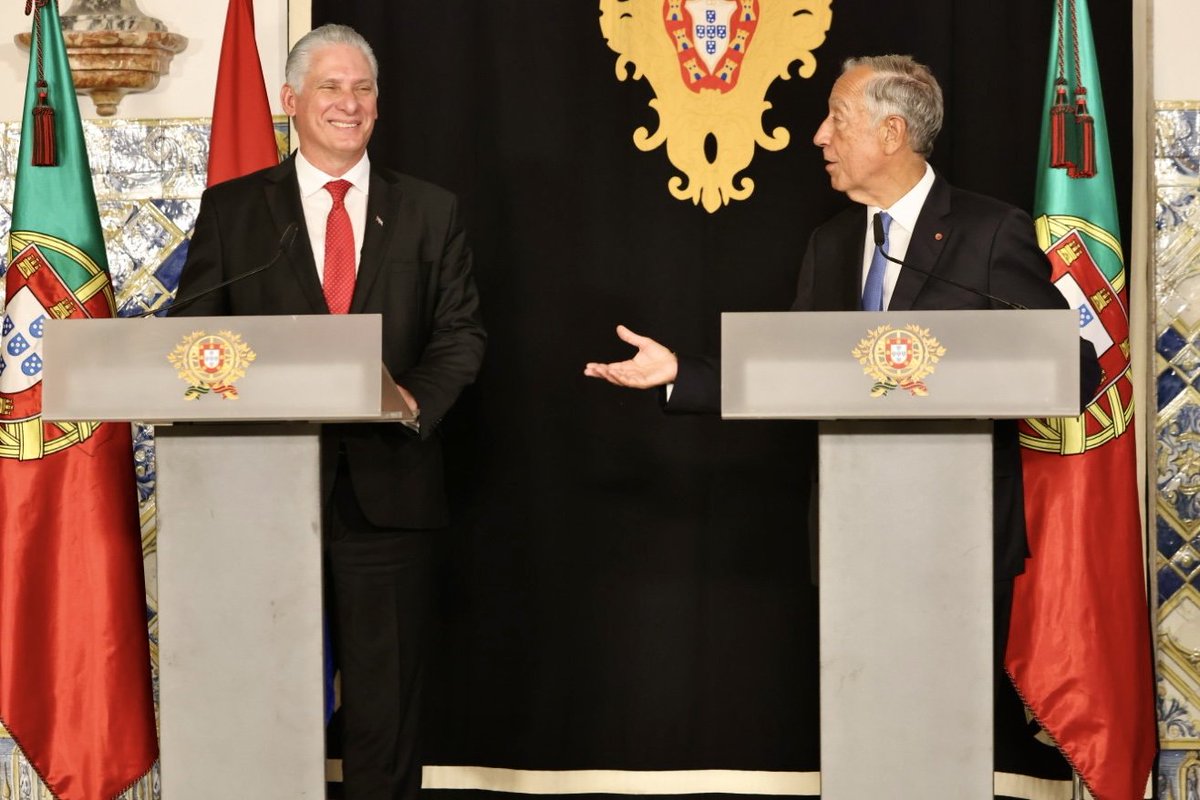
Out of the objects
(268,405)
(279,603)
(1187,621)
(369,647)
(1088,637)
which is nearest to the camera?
(268,405)

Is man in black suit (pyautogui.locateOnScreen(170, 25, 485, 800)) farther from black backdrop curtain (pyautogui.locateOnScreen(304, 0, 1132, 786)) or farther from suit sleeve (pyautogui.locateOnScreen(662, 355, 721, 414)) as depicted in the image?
black backdrop curtain (pyautogui.locateOnScreen(304, 0, 1132, 786))

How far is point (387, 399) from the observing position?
220 cm

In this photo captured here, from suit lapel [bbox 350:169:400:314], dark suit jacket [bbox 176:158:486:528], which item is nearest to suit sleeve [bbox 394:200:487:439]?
dark suit jacket [bbox 176:158:486:528]

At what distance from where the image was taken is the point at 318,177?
2818 millimetres

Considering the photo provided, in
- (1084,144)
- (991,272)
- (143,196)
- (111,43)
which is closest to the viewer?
(991,272)

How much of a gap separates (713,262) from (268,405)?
159cm

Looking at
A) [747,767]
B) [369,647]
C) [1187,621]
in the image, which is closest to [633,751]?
[747,767]

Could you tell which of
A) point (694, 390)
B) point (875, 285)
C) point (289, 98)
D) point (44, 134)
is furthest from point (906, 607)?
point (44, 134)

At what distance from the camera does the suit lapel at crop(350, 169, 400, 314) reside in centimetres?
270

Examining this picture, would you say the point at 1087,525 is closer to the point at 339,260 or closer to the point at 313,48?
the point at 339,260

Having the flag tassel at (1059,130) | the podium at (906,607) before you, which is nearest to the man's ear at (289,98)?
Result: the podium at (906,607)

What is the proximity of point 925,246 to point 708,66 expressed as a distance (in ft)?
3.40

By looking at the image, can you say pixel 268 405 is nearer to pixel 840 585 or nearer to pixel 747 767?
pixel 840 585

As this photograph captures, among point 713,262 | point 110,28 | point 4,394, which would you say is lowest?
point 4,394
